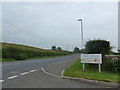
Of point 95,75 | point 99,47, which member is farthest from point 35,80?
point 99,47

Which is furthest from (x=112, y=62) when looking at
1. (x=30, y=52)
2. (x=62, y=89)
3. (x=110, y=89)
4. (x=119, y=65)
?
(x=30, y=52)

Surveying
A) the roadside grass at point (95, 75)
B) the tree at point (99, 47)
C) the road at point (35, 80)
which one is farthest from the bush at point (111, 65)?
the road at point (35, 80)

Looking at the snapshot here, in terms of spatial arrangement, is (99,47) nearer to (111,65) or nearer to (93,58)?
(93,58)

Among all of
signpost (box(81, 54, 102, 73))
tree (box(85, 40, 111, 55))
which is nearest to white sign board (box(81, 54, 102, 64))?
signpost (box(81, 54, 102, 73))

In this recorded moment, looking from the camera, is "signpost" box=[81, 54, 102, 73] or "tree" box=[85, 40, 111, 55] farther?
"tree" box=[85, 40, 111, 55]

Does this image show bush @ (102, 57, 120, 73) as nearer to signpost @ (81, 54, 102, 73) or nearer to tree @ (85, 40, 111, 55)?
signpost @ (81, 54, 102, 73)

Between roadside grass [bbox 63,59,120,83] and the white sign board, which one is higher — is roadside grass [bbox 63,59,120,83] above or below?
below

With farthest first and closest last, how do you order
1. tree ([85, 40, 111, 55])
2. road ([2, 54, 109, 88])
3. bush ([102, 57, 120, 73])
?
tree ([85, 40, 111, 55]) → bush ([102, 57, 120, 73]) → road ([2, 54, 109, 88])

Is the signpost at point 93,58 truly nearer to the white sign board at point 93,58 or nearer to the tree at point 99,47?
the white sign board at point 93,58

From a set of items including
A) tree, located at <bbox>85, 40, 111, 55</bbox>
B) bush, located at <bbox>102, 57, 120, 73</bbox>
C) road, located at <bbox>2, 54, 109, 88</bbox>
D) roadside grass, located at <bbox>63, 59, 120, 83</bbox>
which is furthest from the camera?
tree, located at <bbox>85, 40, 111, 55</bbox>

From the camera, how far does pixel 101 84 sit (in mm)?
8156

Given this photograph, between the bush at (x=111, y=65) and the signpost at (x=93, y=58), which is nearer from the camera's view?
the bush at (x=111, y=65)

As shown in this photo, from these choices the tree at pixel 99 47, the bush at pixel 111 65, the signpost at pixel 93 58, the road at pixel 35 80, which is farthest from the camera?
the tree at pixel 99 47

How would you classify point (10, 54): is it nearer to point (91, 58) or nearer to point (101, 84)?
point (91, 58)
